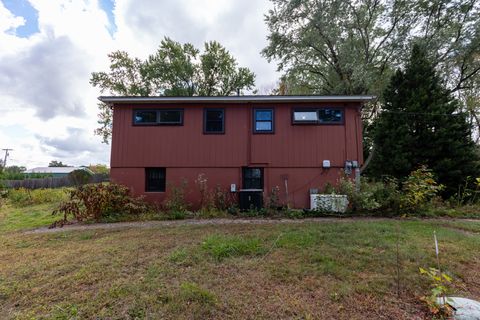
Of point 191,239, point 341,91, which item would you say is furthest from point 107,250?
point 341,91

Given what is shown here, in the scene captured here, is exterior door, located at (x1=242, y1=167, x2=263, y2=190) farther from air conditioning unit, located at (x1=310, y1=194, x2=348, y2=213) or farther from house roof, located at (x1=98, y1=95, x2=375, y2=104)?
house roof, located at (x1=98, y1=95, x2=375, y2=104)

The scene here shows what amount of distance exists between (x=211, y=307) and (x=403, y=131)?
35.7 feet

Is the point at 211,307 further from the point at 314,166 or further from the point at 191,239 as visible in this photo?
the point at 314,166

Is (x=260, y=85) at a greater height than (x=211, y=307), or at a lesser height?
greater

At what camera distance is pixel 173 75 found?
2016 cm

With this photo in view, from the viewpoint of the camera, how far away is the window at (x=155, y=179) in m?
9.13

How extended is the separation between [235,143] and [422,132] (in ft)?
26.2

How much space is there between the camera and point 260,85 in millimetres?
22438

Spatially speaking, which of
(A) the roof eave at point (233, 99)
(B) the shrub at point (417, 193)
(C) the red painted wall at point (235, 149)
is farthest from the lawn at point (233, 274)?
(A) the roof eave at point (233, 99)

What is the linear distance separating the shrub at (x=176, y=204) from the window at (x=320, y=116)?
492 cm

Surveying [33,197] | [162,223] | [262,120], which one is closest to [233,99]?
[262,120]

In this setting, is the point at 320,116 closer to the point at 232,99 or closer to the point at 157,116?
the point at 232,99

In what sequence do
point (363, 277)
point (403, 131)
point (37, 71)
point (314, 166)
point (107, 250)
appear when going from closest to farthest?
point (363, 277) → point (107, 250) → point (314, 166) → point (403, 131) → point (37, 71)

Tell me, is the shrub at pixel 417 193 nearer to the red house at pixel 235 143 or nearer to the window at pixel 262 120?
the red house at pixel 235 143
